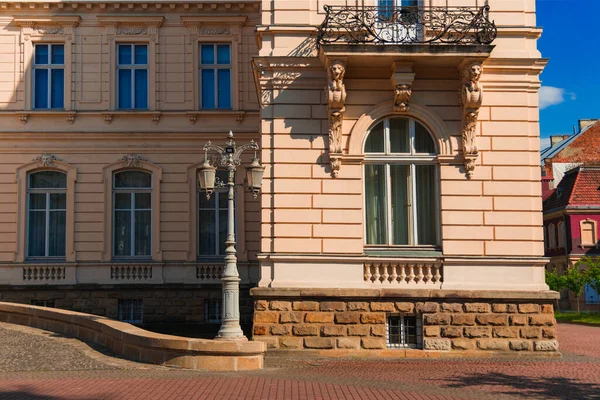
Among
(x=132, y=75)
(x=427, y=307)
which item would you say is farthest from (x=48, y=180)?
(x=427, y=307)

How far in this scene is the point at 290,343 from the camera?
17.1 m

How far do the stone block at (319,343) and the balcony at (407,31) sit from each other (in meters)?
6.52

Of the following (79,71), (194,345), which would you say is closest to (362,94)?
(194,345)

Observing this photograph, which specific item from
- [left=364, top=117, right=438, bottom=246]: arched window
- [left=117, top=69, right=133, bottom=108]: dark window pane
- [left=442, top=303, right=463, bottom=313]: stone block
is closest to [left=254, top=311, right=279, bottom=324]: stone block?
[left=364, top=117, right=438, bottom=246]: arched window

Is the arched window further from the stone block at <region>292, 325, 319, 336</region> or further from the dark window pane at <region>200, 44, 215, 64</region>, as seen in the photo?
the dark window pane at <region>200, 44, 215, 64</region>

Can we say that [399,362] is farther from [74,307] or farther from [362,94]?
[74,307]

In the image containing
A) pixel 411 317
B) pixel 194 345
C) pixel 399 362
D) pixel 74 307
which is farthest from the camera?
pixel 74 307

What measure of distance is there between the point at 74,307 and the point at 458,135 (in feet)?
49.4

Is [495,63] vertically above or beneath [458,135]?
above

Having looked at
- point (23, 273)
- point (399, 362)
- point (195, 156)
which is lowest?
point (399, 362)

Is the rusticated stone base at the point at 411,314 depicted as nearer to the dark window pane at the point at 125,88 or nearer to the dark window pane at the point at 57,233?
the dark window pane at the point at 57,233

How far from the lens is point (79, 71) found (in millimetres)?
26828

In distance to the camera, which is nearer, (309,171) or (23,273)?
(309,171)

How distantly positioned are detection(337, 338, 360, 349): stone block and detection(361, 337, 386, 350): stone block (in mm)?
140
